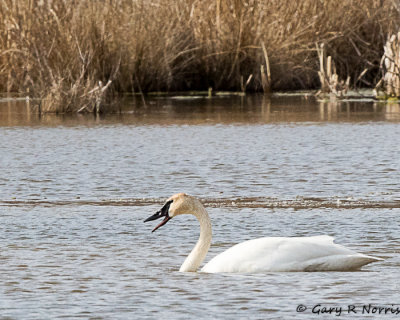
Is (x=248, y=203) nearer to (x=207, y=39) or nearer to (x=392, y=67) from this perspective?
(x=392, y=67)

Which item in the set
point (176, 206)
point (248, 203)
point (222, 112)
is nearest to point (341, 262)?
point (176, 206)

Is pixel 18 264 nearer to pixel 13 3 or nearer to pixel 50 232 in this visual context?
pixel 50 232

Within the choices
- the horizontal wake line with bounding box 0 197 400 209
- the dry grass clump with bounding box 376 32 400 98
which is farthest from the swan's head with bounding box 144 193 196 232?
the dry grass clump with bounding box 376 32 400 98

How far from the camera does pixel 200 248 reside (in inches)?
270

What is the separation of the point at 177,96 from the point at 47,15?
13.1 ft

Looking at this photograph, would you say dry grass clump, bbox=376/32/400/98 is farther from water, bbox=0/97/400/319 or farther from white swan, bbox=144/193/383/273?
white swan, bbox=144/193/383/273

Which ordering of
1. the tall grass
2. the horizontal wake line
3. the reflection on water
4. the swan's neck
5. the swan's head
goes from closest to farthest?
the swan's neck
the swan's head
the horizontal wake line
the reflection on water
the tall grass

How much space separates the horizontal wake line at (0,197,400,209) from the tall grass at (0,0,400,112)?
13251 mm

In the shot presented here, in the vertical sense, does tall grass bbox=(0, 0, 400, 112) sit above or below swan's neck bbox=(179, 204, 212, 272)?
above

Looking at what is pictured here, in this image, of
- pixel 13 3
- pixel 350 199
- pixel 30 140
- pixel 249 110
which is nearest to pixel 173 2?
pixel 13 3

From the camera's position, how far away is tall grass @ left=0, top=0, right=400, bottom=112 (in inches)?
944

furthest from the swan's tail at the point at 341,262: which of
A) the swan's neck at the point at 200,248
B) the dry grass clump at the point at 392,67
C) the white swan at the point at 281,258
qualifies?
the dry grass clump at the point at 392,67

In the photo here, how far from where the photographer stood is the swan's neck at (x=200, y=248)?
6.73 m

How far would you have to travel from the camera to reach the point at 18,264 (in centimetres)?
701
